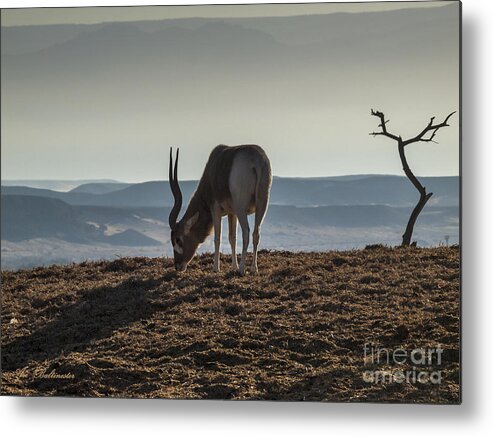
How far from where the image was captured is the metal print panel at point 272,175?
9.20 m

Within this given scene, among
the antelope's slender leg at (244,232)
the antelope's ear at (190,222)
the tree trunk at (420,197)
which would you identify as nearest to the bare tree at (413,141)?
the tree trunk at (420,197)

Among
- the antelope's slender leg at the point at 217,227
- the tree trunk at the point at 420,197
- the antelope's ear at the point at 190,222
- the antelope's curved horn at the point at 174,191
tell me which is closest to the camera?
the tree trunk at the point at 420,197

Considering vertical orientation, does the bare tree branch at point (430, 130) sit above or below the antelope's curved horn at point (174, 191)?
above

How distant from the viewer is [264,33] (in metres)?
9.54

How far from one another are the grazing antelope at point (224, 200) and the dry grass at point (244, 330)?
77 cm

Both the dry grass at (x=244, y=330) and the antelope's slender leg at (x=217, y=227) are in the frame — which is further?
the antelope's slender leg at (x=217, y=227)

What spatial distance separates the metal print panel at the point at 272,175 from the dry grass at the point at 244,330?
18mm

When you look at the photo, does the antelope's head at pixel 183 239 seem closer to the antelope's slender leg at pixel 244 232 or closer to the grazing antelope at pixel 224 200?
the grazing antelope at pixel 224 200

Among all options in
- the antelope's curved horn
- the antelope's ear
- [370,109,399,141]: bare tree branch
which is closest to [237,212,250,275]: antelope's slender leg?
the antelope's curved horn

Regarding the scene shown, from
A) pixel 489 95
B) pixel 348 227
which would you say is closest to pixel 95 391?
pixel 348 227

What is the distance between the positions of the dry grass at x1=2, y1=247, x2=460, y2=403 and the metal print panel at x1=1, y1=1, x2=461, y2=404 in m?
0.02

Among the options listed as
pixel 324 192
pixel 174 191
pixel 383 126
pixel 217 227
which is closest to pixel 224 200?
pixel 217 227

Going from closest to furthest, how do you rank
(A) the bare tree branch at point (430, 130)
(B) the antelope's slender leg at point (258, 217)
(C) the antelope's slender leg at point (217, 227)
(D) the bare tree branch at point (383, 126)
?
(A) the bare tree branch at point (430, 130), (D) the bare tree branch at point (383, 126), (B) the antelope's slender leg at point (258, 217), (C) the antelope's slender leg at point (217, 227)

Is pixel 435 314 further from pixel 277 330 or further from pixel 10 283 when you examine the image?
pixel 10 283
